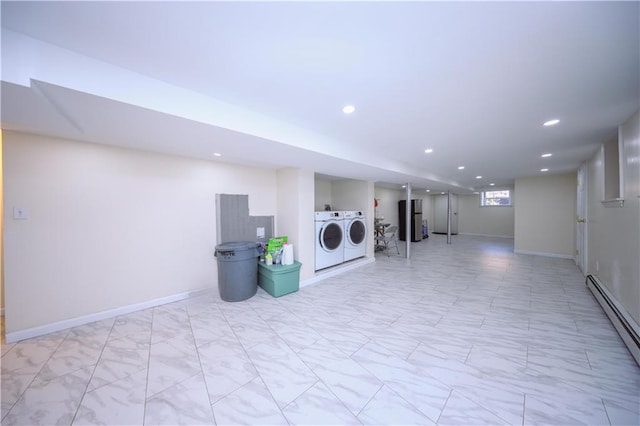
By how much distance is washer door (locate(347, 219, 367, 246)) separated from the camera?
15.4 feet

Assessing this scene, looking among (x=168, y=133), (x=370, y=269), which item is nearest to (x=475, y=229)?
(x=370, y=269)

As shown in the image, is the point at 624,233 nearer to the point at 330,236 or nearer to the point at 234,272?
the point at 330,236

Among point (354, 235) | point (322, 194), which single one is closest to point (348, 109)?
point (354, 235)

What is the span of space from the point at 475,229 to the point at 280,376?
1037 cm

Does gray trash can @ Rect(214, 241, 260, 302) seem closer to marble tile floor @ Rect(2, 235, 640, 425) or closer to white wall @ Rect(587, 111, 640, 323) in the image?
marble tile floor @ Rect(2, 235, 640, 425)

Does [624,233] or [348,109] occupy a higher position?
[348,109]

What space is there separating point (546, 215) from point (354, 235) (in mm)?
5369

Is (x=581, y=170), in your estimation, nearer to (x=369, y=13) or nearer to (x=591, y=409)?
(x=591, y=409)

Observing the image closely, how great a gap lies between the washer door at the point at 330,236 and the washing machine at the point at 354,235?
0.22m

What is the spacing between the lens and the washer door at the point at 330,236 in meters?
4.08

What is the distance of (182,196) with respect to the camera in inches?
125

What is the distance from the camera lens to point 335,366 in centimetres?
175

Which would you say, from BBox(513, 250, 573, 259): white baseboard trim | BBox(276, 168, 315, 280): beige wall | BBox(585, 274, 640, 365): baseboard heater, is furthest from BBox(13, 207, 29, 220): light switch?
BBox(513, 250, 573, 259): white baseboard trim

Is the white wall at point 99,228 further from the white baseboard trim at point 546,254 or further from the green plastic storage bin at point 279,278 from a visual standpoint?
the white baseboard trim at point 546,254
